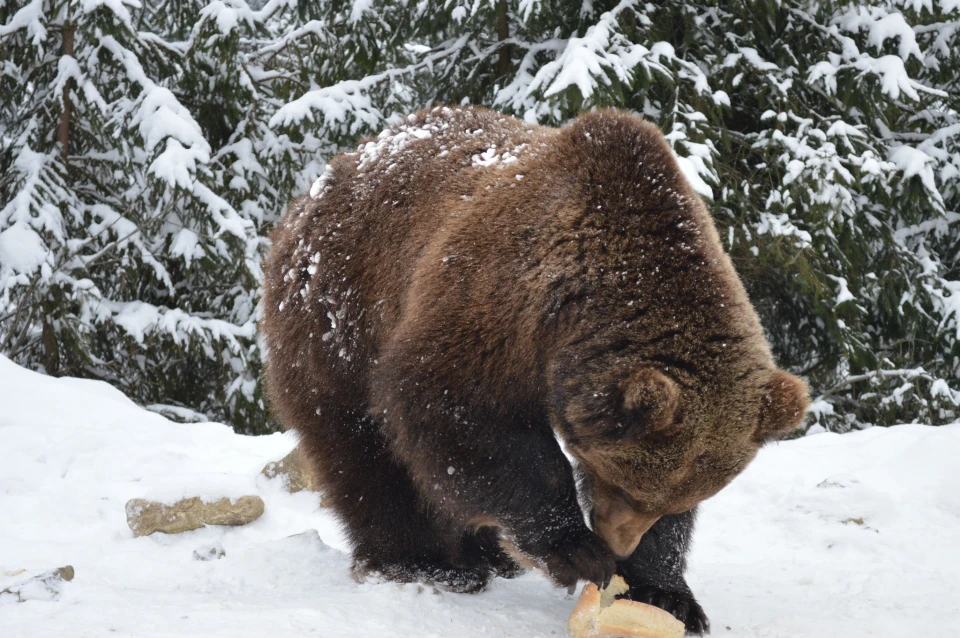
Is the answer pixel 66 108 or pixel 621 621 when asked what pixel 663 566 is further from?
pixel 66 108

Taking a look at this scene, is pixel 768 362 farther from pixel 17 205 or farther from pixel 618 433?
pixel 17 205

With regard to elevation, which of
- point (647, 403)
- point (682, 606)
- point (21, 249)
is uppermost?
point (647, 403)

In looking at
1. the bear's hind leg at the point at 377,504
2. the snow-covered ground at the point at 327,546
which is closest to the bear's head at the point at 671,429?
the snow-covered ground at the point at 327,546

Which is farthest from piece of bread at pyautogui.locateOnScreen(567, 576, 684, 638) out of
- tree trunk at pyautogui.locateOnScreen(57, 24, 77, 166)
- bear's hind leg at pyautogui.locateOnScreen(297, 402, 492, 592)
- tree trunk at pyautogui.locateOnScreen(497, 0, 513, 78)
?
tree trunk at pyautogui.locateOnScreen(57, 24, 77, 166)

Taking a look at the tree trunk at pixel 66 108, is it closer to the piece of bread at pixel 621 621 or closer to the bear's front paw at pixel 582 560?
the bear's front paw at pixel 582 560

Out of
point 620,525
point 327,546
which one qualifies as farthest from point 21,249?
point 620,525

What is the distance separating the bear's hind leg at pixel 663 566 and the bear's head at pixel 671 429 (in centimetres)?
46

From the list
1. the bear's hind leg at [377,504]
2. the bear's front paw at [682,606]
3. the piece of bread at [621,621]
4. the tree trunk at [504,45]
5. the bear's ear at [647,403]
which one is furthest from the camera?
the tree trunk at [504,45]

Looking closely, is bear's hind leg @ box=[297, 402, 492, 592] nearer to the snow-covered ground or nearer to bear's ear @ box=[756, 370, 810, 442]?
the snow-covered ground

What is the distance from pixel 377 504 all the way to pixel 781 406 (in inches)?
79.2

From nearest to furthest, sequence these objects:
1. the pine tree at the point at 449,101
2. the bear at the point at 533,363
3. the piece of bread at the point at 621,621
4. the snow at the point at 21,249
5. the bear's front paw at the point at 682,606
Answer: the bear at the point at 533,363, the piece of bread at the point at 621,621, the bear's front paw at the point at 682,606, the snow at the point at 21,249, the pine tree at the point at 449,101

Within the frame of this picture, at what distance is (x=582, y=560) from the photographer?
3.44 metres

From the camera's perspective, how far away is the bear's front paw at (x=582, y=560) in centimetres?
343

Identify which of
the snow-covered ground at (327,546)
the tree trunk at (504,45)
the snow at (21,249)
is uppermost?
the tree trunk at (504,45)
